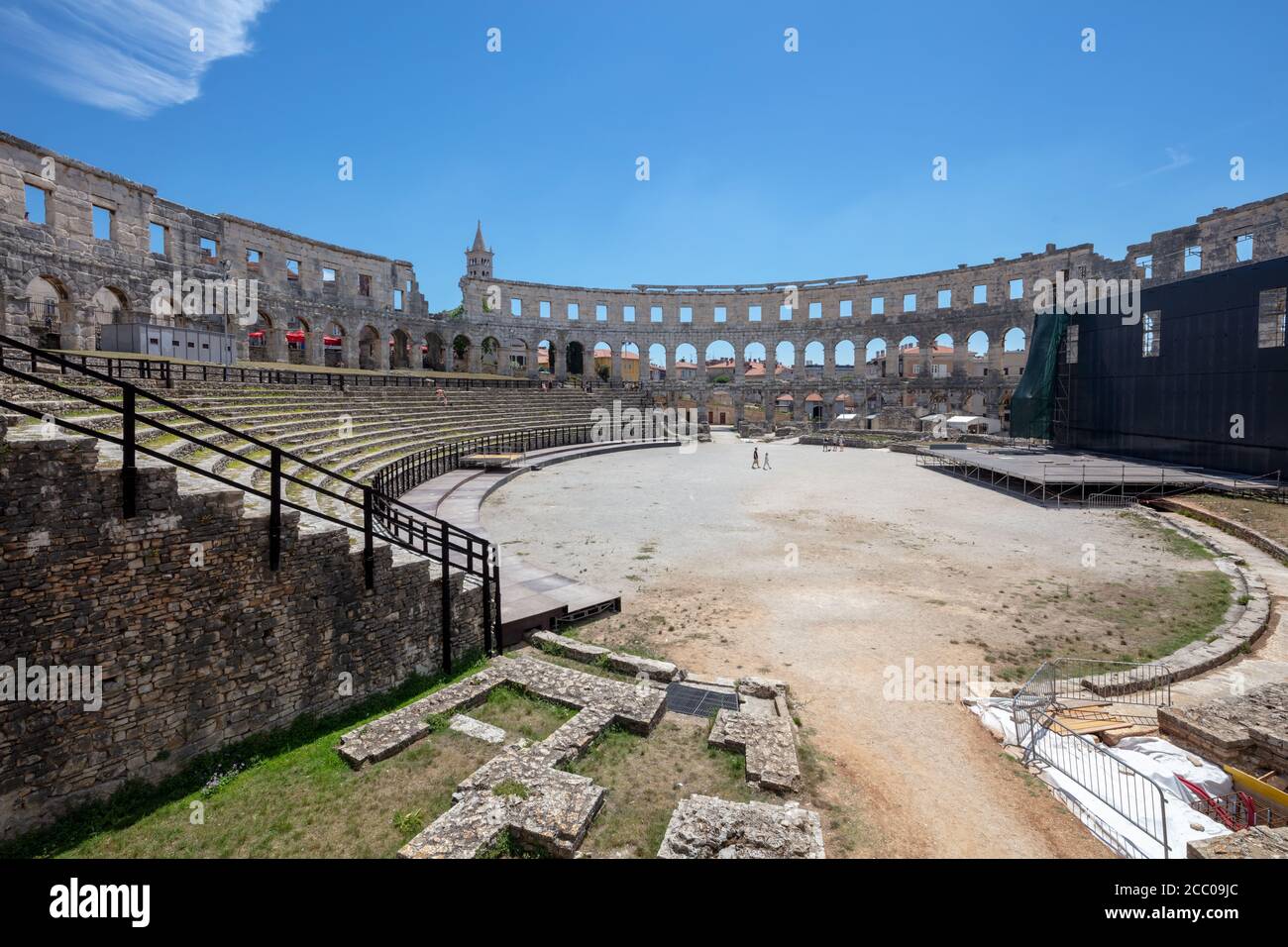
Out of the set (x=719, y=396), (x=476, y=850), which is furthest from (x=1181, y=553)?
(x=719, y=396)

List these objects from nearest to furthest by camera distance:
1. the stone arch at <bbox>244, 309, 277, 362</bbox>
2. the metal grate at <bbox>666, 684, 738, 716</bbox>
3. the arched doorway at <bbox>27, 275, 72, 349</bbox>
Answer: the metal grate at <bbox>666, 684, 738, 716</bbox>
the arched doorway at <bbox>27, 275, 72, 349</bbox>
the stone arch at <bbox>244, 309, 277, 362</bbox>

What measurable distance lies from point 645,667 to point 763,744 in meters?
2.11

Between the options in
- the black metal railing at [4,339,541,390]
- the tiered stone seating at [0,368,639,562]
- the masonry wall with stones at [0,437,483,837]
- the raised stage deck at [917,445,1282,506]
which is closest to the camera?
the masonry wall with stones at [0,437,483,837]

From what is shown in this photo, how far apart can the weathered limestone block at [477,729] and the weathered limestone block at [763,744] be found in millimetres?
2037

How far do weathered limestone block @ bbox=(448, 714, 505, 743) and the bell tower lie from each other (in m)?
62.7

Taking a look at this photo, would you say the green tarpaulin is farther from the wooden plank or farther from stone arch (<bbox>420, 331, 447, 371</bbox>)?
stone arch (<bbox>420, 331, 447, 371</bbox>)

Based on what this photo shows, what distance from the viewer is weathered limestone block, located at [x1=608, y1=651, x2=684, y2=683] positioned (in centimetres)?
704

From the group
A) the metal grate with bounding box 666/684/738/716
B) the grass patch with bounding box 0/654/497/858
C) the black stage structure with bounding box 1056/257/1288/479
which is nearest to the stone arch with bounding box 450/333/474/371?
the black stage structure with bounding box 1056/257/1288/479

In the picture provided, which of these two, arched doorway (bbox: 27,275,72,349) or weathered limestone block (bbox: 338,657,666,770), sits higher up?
arched doorway (bbox: 27,275,72,349)

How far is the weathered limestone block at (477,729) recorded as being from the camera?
5.52 metres

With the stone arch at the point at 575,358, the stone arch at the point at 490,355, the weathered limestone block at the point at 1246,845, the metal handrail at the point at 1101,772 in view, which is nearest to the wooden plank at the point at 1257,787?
the metal handrail at the point at 1101,772

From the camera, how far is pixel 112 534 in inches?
186

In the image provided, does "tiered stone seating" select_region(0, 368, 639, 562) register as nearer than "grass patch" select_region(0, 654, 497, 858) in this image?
No
